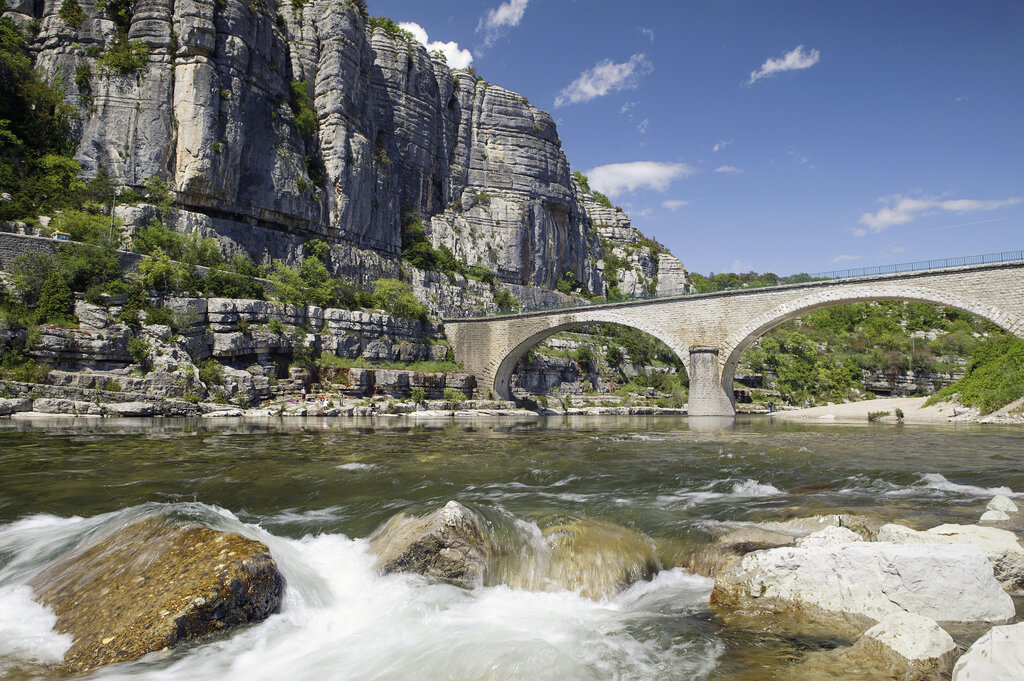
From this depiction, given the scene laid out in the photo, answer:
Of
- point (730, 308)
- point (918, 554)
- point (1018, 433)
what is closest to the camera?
point (918, 554)

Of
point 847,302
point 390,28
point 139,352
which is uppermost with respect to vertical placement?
point 390,28

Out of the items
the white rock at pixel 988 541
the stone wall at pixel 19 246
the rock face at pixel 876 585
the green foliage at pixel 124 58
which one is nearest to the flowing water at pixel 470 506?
the rock face at pixel 876 585

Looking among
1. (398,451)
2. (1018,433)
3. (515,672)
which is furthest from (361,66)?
(515,672)

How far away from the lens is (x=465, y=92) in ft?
198

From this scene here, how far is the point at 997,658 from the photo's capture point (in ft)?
9.11

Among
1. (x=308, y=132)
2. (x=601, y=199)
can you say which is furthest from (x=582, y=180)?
(x=308, y=132)

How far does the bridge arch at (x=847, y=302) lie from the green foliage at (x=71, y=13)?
155ft

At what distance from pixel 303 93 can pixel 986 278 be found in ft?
154

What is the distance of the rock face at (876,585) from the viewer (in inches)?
159

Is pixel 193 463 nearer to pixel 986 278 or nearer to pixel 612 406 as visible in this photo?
pixel 986 278

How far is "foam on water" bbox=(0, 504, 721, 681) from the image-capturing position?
12.3 feet

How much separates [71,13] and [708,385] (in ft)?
159

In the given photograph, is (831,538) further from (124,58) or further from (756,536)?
(124,58)

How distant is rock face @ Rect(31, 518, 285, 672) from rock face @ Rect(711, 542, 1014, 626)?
3.85 meters
